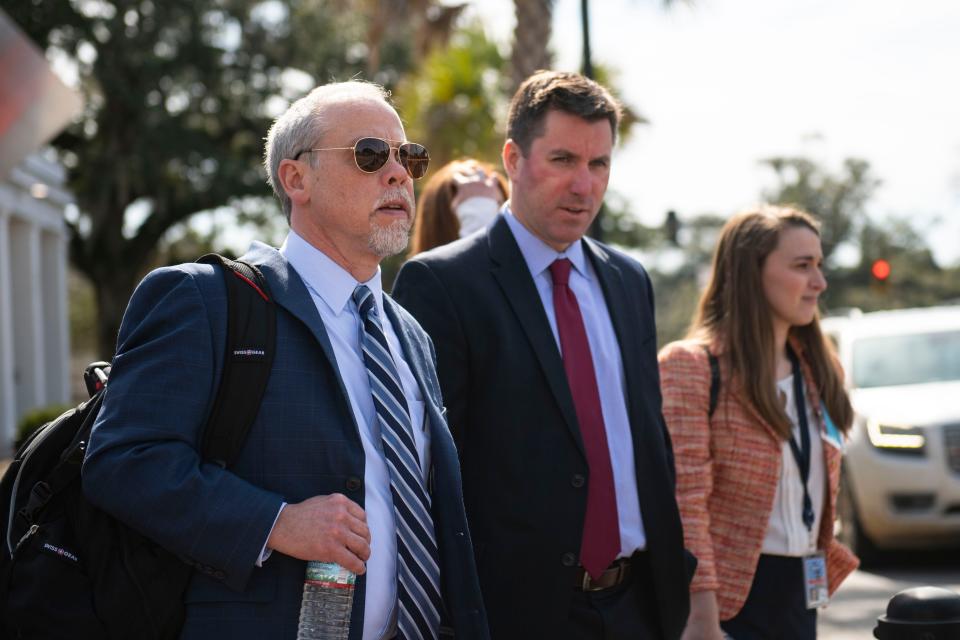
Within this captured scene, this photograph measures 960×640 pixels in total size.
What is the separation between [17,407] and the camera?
28.1m

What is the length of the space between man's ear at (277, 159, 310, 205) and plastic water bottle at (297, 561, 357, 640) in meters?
0.87

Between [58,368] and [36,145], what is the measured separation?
29679 millimetres

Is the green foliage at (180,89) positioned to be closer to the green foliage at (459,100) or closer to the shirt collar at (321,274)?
the green foliage at (459,100)

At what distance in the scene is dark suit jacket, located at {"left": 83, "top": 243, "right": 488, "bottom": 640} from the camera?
2445 millimetres

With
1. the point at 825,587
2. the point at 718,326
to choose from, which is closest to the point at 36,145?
Result: the point at 718,326

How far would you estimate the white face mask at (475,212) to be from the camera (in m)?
5.00

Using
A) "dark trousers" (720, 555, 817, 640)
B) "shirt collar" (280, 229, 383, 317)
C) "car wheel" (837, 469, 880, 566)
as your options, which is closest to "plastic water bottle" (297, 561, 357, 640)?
"shirt collar" (280, 229, 383, 317)

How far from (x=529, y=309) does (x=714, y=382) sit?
99 centimetres

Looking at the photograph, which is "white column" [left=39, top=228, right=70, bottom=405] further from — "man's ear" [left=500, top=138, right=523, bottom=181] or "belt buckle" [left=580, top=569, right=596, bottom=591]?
"belt buckle" [left=580, top=569, right=596, bottom=591]

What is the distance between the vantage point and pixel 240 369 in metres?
2.61

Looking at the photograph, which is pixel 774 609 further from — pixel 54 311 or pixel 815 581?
pixel 54 311

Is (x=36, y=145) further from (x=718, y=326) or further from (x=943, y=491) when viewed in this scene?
(x=943, y=491)

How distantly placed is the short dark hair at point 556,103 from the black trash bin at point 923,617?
1.61 m

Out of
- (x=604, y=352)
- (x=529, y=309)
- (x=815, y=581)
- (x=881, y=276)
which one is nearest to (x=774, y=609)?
(x=815, y=581)
